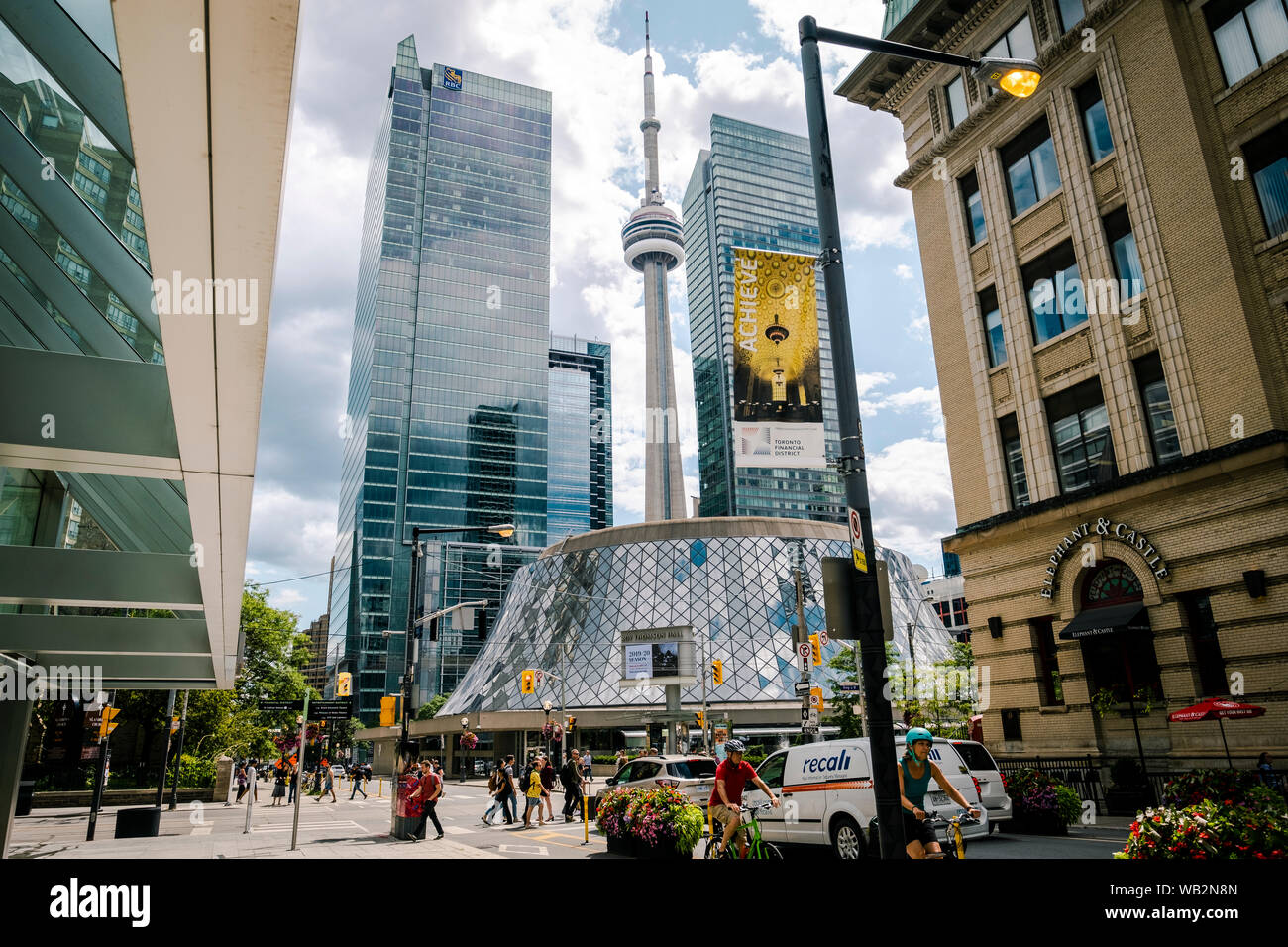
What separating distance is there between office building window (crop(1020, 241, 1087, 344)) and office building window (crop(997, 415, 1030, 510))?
2.51 metres

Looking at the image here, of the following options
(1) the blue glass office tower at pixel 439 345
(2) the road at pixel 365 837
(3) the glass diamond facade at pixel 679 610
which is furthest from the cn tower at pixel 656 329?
(2) the road at pixel 365 837

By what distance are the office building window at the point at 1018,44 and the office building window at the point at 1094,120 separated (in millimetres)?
1811

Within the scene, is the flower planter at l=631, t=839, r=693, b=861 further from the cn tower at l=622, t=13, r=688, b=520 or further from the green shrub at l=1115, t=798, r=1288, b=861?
the cn tower at l=622, t=13, r=688, b=520

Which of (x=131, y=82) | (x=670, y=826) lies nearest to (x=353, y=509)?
(x=670, y=826)

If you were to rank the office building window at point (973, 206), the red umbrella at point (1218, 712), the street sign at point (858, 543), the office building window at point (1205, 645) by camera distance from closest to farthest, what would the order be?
the street sign at point (858, 543)
the red umbrella at point (1218, 712)
the office building window at point (1205, 645)
the office building window at point (973, 206)

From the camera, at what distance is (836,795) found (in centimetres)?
1370

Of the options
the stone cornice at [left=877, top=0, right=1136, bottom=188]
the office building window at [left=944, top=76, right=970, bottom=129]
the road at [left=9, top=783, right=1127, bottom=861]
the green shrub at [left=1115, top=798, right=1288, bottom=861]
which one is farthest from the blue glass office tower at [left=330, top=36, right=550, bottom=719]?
the green shrub at [left=1115, top=798, right=1288, bottom=861]

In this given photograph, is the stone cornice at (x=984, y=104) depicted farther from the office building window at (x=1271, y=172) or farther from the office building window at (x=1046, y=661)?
the office building window at (x=1046, y=661)

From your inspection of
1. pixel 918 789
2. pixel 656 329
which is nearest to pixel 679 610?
pixel 918 789

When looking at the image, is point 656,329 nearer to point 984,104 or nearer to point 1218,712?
point 984,104

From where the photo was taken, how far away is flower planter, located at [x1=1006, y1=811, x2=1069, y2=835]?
1609 centimetres

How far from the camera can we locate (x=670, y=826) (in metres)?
14.3

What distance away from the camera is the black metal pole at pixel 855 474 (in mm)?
7492
